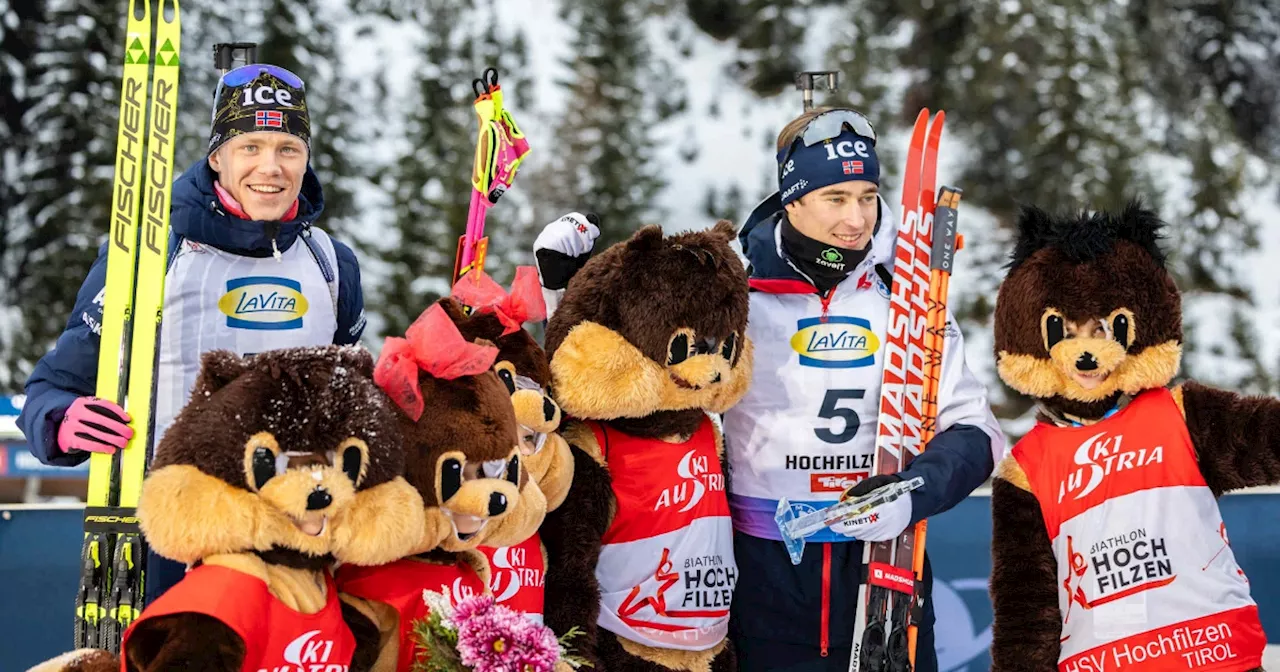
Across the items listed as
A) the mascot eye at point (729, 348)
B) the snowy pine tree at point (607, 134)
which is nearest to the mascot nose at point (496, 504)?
the mascot eye at point (729, 348)

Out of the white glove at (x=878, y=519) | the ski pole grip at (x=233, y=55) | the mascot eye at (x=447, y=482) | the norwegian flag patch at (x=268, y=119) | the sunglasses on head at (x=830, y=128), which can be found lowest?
the white glove at (x=878, y=519)

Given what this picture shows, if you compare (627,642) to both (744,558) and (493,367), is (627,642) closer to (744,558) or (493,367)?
(744,558)

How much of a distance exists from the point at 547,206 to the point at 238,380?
21.3 meters

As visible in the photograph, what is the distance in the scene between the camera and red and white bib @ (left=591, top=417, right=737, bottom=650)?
3027 mm

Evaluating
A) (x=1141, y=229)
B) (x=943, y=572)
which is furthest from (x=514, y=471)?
(x=943, y=572)

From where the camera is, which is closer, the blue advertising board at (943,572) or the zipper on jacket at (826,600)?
the zipper on jacket at (826,600)

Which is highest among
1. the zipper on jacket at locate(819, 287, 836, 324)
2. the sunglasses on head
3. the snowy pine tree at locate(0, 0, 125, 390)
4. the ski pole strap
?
the snowy pine tree at locate(0, 0, 125, 390)

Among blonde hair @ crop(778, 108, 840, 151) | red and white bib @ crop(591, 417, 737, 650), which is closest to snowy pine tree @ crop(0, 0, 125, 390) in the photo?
blonde hair @ crop(778, 108, 840, 151)

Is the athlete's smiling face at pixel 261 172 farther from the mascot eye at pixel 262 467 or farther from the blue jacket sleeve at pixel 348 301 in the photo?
the mascot eye at pixel 262 467

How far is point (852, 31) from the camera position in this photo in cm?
2591

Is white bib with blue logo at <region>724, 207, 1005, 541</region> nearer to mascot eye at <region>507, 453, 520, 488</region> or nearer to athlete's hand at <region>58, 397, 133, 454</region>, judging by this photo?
mascot eye at <region>507, 453, 520, 488</region>

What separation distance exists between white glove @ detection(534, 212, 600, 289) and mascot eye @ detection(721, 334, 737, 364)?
1.63 feet

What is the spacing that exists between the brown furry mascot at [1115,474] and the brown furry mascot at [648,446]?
745 mm

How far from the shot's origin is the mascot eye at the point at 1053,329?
3.17 meters
